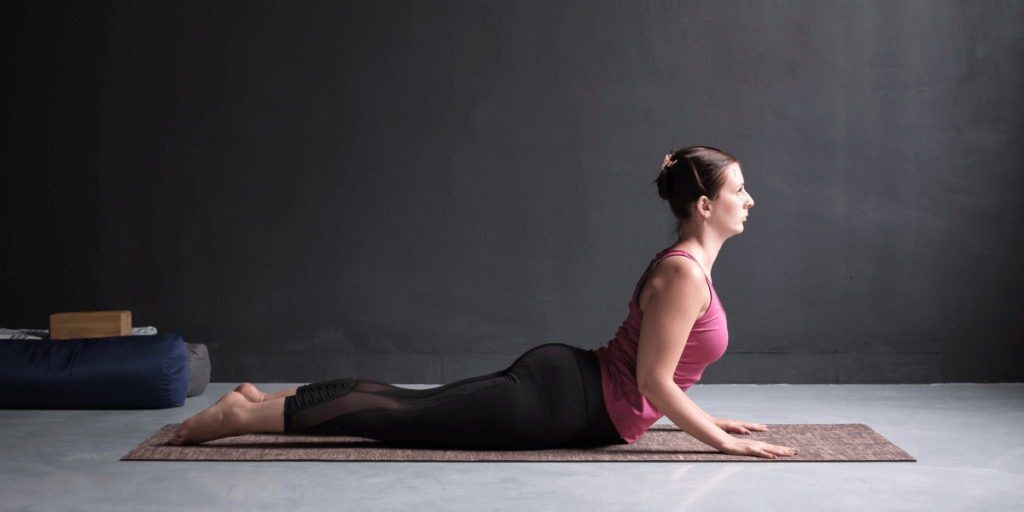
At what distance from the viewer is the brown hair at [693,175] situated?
2.28 m

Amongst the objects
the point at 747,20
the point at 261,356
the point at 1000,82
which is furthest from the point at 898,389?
the point at 261,356

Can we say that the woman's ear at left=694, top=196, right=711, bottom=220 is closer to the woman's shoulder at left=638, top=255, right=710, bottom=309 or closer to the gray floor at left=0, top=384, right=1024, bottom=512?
the woman's shoulder at left=638, top=255, right=710, bottom=309

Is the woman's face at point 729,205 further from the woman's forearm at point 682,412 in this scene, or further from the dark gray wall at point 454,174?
the dark gray wall at point 454,174

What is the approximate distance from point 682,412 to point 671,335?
0.70 ft

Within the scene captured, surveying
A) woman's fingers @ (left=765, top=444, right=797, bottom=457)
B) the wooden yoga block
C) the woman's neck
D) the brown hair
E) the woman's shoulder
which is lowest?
woman's fingers @ (left=765, top=444, right=797, bottom=457)

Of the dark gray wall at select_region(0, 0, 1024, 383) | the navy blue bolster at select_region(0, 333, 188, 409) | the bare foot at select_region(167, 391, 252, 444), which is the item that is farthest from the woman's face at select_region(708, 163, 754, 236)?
the navy blue bolster at select_region(0, 333, 188, 409)

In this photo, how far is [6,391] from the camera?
3.22 metres

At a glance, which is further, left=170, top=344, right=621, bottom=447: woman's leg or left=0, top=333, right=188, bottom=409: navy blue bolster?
left=0, top=333, right=188, bottom=409: navy blue bolster

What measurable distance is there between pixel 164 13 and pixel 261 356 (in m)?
1.80

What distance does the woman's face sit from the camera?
229 centimetres

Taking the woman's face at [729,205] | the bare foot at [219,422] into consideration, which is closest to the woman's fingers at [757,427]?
the woman's face at [729,205]

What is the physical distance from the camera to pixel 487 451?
2377 mm

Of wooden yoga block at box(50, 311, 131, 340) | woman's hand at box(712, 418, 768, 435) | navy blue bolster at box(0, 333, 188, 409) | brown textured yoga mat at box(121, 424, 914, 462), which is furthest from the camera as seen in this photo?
wooden yoga block at box(50, 311, 131, 340)

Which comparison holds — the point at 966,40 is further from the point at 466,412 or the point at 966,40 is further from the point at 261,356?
the point at 261,356
